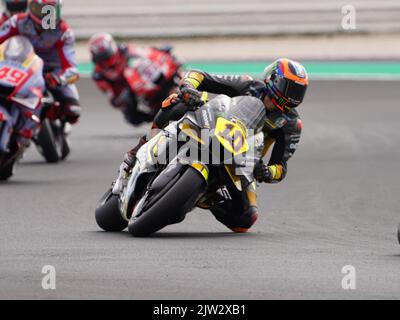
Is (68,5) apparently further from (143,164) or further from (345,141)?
(143,164)

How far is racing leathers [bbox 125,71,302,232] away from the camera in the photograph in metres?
10.3

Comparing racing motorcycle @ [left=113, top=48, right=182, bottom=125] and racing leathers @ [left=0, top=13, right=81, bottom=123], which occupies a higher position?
racing leathers @ [left=0, top=13, right=81, bottom=123]

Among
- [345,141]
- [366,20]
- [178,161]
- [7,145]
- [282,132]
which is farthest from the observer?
[366,20]

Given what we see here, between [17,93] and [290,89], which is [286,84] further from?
[17,93]

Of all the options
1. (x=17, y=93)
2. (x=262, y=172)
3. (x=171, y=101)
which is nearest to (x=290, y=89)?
(x=262, y=172)

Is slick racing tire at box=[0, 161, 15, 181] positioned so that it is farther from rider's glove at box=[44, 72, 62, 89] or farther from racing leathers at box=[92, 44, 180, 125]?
racing leathers at box=[92, 44, 180, 125]

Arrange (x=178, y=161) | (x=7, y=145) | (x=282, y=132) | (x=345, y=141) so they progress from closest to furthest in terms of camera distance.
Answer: (x=178, y=161) < (x=282, y=132) < (x=7, y=145) < (x=345, y=141)

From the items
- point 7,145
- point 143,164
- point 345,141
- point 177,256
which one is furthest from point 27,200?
point 345,141

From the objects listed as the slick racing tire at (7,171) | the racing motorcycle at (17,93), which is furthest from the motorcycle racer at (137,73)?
the racing motorcycle at (17,93)

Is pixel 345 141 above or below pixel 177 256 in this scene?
below

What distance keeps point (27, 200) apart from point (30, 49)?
1.92 meters

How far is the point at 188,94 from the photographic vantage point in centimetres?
998

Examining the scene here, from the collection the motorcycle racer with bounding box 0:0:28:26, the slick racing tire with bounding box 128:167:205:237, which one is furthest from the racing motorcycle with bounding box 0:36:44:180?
the slick racing tire with bounding box 128:167:205:237

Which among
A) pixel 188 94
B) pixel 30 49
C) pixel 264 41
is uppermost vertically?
pixel 188 94
